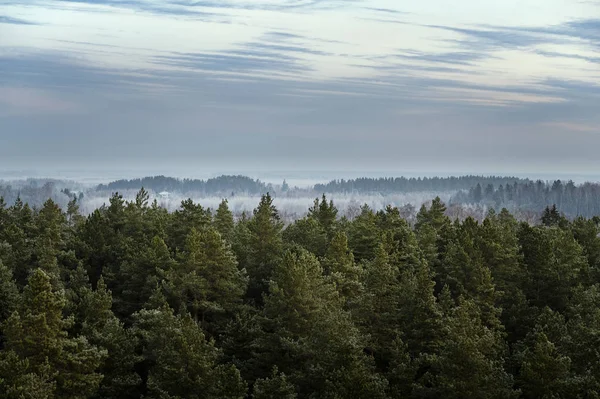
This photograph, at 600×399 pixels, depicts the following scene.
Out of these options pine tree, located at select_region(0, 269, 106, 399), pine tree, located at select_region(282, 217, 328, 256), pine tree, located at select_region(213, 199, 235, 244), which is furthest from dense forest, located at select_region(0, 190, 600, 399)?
pine tree, located at select_region(213, 199, 235, 244)

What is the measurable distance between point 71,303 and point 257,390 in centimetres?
1659

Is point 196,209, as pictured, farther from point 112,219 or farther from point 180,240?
point 112,219

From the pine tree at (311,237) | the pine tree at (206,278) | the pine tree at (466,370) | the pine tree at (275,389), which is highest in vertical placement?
the pine tree at (311,237)

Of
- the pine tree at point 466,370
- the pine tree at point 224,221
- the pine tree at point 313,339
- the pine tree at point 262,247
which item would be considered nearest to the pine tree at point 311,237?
the pine tree at point 262,247

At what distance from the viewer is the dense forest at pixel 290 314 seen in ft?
124

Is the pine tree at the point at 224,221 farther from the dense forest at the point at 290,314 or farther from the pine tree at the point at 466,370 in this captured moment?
the pine tree at the point at 466,370

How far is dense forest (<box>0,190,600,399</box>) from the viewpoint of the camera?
124 ft

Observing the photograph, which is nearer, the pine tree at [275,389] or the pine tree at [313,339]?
the pine tree at [313,339]

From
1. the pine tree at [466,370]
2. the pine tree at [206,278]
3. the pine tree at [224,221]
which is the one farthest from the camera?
the pine tree at [224,221]

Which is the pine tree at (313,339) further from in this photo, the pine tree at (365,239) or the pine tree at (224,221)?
the pine tree at (224,221)

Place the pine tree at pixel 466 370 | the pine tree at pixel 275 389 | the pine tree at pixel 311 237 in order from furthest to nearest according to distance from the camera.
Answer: the pine tree at pixel 311 237, the pine tree at pixel 466 370, the pine tree at pixel 275 389

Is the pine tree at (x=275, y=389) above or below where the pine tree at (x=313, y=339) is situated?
below

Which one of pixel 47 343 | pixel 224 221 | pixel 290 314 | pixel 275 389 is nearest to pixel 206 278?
pixel 290 314

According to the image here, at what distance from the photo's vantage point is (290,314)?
45.5 metres
